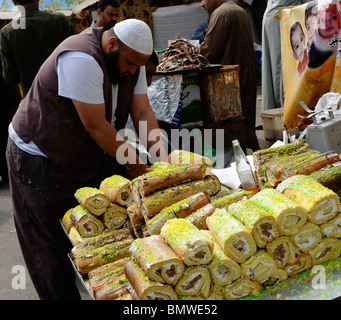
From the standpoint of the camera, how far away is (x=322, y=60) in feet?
11.5

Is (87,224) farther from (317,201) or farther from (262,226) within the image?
(317,201)

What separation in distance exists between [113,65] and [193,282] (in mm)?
1466

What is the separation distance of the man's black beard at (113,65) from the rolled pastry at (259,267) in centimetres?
144

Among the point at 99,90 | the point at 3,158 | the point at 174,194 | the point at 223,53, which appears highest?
the point at 223,53

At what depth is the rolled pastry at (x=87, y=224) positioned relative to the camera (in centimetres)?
203

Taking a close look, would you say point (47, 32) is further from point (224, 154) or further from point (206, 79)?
point (224, 154)

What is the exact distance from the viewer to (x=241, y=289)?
1.49 meters

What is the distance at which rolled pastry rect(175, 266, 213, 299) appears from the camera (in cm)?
143

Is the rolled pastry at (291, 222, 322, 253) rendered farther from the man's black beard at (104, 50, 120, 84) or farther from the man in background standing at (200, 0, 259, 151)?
the man in background standing at (200, 0, 259, 151)

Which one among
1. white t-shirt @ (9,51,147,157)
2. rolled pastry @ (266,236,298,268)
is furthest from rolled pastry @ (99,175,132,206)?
rolled pastry @ (266,236,298,268)

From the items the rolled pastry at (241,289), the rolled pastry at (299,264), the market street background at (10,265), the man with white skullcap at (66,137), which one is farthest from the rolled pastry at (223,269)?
the market street background at (10,265)

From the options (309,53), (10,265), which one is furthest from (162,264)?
(10,265)
